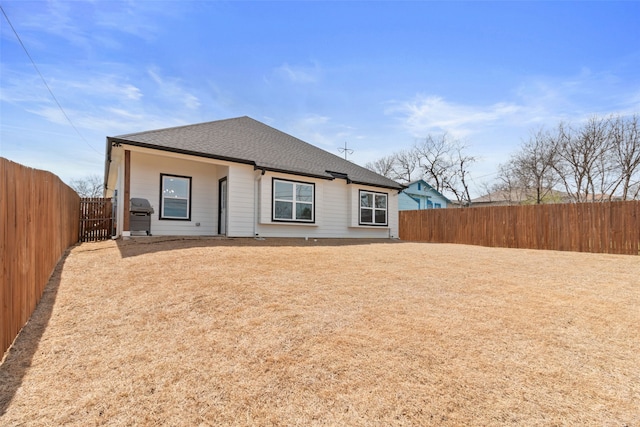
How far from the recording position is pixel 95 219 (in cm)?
Answer: 1129

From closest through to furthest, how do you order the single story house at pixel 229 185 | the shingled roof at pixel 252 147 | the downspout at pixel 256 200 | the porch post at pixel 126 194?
the porch post at pixel 126 194, the shingled roof at pixel 252 147, the single story house at pixel 229 185, the downspout at pixel 256 200

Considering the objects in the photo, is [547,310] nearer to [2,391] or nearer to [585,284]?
[585,284]

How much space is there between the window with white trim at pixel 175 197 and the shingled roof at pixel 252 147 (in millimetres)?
1526

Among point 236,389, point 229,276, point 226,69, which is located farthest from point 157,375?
point 226,69

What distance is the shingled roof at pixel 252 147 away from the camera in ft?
30.7

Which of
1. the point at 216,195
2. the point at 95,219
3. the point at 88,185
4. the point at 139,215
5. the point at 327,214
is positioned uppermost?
the point at 88,185

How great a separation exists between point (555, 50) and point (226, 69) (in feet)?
44.5

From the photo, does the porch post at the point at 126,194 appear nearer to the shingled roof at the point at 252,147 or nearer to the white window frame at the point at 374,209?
the shingled roof at the point at 252,147

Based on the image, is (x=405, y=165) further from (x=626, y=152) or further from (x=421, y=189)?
(x=626, y=152)

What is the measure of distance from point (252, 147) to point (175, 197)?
3331 millimetres

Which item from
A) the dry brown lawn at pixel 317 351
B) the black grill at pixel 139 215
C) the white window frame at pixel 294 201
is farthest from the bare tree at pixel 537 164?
the black grill at pixel 139 215

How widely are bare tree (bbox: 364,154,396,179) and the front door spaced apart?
30.1 m

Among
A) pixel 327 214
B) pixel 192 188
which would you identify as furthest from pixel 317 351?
pixel 327 214

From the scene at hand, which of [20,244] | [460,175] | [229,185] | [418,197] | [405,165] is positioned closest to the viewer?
[20,244]
